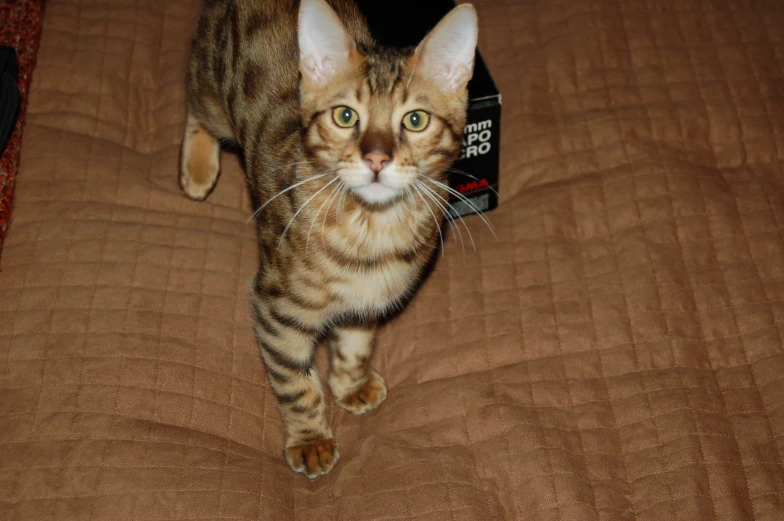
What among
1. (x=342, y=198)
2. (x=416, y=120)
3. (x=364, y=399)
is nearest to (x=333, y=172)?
(x=342, y=198)

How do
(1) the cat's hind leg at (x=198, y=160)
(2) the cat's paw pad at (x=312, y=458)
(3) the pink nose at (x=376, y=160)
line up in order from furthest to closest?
(1) the cat's hind leg at (x=198, y=160)
(2) the cat's paw pad at (x=312, y=458)
(3) the pink nose at (x=376, y=160)

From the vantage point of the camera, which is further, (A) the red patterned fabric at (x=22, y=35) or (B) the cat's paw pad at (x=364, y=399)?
(A) the red patterned fabric at (x=22, y=35)

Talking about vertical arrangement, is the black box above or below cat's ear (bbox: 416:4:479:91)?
below

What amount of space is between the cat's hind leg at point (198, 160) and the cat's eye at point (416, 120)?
33.9 inches

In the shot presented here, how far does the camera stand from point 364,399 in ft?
5.92

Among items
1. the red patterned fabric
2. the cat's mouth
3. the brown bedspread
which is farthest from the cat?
the red patterned fabric

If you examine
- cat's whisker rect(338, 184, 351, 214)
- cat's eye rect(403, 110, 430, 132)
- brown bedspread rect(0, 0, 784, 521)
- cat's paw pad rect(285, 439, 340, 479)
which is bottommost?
cat's paw pad rect(285, 439, 340, 479)

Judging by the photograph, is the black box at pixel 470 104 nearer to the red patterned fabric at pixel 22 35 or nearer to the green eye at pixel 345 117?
the green eye at pixel 345 117

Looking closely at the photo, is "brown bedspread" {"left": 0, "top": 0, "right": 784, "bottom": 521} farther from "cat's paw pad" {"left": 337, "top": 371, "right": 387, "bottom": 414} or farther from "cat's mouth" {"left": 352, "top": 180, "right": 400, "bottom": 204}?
"cat's mouth" {"left": 352, "top": 180, "right": 400, "bottom": 204}

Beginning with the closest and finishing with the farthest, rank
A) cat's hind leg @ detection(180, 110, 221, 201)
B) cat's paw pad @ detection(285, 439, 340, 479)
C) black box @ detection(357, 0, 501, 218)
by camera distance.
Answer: cat's paw pad @ detection(285, 439, 340, 479), black box @ detection(357, 0, 501, 218), cat's hind leg @ detection(180, 110, 221, 201)

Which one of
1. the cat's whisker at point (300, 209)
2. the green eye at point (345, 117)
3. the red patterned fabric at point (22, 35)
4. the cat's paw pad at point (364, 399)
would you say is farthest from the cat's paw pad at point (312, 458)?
the red patterned fabric at point (22, 35)

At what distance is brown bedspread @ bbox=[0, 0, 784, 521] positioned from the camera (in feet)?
5.08

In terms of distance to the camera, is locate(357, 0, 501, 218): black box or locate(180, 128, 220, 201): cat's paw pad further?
locate(180, 128, 220, 201): cat's paw pad

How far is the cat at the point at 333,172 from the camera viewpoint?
1.40m
